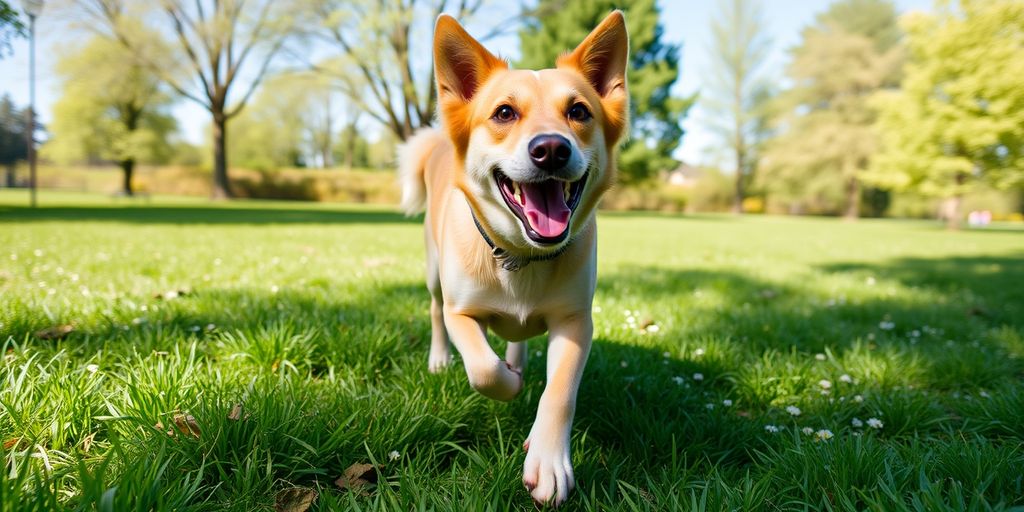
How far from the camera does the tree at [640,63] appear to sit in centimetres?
3084

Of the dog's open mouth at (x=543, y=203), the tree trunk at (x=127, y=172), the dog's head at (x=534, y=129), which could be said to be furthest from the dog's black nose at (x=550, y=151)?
the tree trunk at (x=127, y=172)

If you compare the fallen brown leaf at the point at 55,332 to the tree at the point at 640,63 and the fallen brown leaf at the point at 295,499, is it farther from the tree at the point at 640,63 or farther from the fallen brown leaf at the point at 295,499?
the tree at the point at 640,63

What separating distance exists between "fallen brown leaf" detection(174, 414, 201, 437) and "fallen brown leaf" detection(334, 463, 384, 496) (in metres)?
0.53

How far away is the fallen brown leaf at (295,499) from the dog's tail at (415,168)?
252 centimetres

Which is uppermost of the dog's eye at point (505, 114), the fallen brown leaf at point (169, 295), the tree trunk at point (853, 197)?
the tree trunk at point (853, 197)

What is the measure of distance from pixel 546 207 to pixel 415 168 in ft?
7.11

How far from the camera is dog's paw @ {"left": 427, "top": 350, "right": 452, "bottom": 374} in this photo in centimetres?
283

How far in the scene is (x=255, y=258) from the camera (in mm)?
6906

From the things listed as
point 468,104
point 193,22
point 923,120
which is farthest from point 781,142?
point 468,104

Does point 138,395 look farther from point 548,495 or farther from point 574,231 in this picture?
point 574,231

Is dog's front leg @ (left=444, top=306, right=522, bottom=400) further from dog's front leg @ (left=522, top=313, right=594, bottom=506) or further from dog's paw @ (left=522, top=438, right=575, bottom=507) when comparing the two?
dog's paw @ (left=522, top=438, right=575, bottom=507)

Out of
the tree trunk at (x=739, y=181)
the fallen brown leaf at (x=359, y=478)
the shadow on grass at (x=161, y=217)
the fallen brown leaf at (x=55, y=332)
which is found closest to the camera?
the fallen brown leaf at (x=359, y=478)

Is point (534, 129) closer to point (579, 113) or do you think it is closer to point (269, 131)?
point (579, 113)

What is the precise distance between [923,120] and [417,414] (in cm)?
2910
